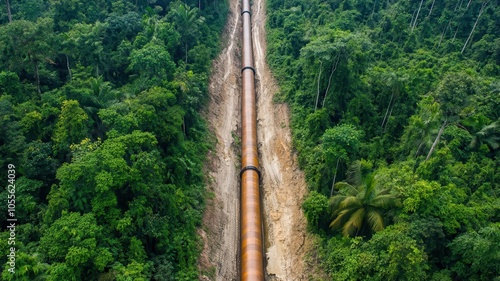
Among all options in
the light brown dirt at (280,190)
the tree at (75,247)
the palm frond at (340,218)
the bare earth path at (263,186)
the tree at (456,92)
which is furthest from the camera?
the light brown dirt at (280,190)

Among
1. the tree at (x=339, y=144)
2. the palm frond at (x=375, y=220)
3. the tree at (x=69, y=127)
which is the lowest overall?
the palm frond at (x=375, y=220)

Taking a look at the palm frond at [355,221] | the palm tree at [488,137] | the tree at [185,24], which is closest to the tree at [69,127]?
the palm frond at [355,221]

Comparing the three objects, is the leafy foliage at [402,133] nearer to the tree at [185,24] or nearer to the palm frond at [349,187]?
the palm frond at [349,187]

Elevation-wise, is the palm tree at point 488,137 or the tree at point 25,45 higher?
the tree at point 25,45

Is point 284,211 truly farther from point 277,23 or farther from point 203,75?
point 277,23

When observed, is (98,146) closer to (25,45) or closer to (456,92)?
(25,45)

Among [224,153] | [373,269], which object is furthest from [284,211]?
[373,269]

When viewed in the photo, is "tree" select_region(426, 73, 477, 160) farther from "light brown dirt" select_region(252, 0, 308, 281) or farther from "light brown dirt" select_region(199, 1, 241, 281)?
"light brown dirt" select_region(199, 1, 241, 281)
